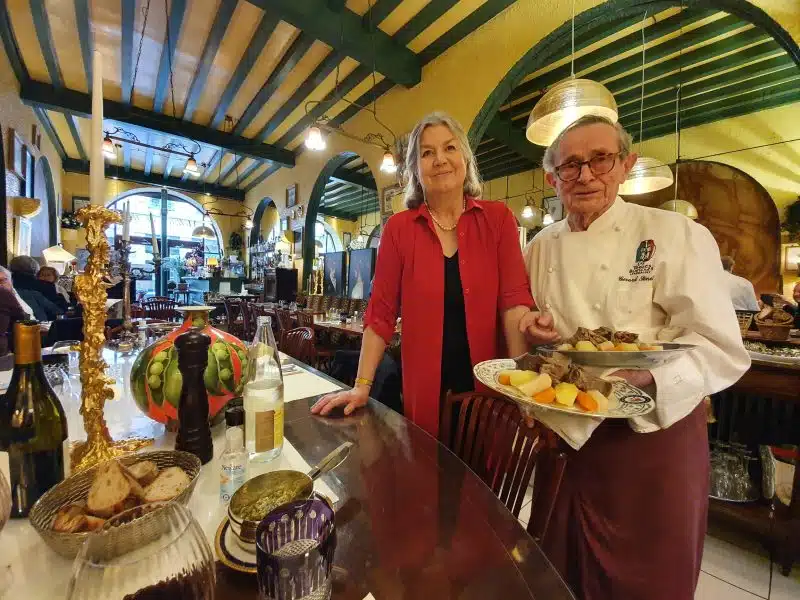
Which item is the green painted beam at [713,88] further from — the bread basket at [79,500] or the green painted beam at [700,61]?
the bread basket at [79,500]

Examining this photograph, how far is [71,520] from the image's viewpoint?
1.62 feet

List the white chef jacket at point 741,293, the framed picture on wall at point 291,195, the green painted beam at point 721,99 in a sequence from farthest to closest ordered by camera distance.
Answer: the framed picture on wall at point 291,195
the green painted beam at point 721,99
the white chef jacket at point 741,293

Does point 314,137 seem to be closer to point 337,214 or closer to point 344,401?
point 344,401

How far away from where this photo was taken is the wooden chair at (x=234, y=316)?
589cm

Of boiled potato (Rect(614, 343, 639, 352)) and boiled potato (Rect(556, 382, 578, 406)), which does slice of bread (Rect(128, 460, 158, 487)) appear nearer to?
boiled potato (Rect(556, 382, 578, 406))

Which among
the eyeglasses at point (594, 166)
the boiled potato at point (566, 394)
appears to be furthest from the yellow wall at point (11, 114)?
the boiled potato at point (566, 394)

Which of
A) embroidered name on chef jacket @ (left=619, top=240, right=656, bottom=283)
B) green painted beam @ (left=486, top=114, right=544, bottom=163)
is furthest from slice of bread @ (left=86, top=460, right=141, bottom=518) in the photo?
green painted beam @ (left=486, top=114, right=544, bottom=163)

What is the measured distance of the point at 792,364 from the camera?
1.66 m

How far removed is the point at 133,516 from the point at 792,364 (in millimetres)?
2555

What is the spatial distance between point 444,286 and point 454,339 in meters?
0.22

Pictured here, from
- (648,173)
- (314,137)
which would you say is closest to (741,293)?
(648,173)

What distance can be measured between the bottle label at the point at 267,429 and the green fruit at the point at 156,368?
1.02ft

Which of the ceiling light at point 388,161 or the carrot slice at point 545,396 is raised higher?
the ceiling light at point 388,161

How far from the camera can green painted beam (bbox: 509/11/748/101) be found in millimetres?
3684
